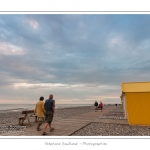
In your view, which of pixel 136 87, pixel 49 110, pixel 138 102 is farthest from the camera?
pixel 136 87

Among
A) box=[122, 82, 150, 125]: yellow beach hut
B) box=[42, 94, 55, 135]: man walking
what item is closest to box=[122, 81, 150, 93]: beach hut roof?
box=[122, 82, 150, 125]: yellow beach hut

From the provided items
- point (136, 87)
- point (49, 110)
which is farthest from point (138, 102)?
point (49, 110)

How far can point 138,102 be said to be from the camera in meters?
9.89

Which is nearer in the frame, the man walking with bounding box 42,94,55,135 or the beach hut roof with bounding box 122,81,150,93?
the man walking with bounding box 42,94,55,135

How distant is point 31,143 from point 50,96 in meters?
2.67

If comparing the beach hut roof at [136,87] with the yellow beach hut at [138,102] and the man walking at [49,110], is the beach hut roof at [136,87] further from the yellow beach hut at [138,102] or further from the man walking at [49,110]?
the man walking at [49,110]

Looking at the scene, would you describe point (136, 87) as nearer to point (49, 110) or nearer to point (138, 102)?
point (138, 102)

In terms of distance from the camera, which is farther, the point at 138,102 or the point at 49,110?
the point at 138,102

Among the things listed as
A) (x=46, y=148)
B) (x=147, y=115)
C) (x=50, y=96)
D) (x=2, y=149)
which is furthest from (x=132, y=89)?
(x=2, y=149)

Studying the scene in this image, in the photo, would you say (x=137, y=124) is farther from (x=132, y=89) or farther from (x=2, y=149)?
(x=2, y=149)

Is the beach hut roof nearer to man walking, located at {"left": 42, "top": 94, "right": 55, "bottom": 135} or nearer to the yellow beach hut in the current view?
the yellow beach hut

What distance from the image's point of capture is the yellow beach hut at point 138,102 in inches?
384

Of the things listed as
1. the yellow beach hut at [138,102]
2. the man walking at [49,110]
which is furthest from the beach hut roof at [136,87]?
the man walking at [49,110]

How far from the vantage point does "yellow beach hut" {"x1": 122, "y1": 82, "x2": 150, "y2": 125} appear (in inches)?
384
